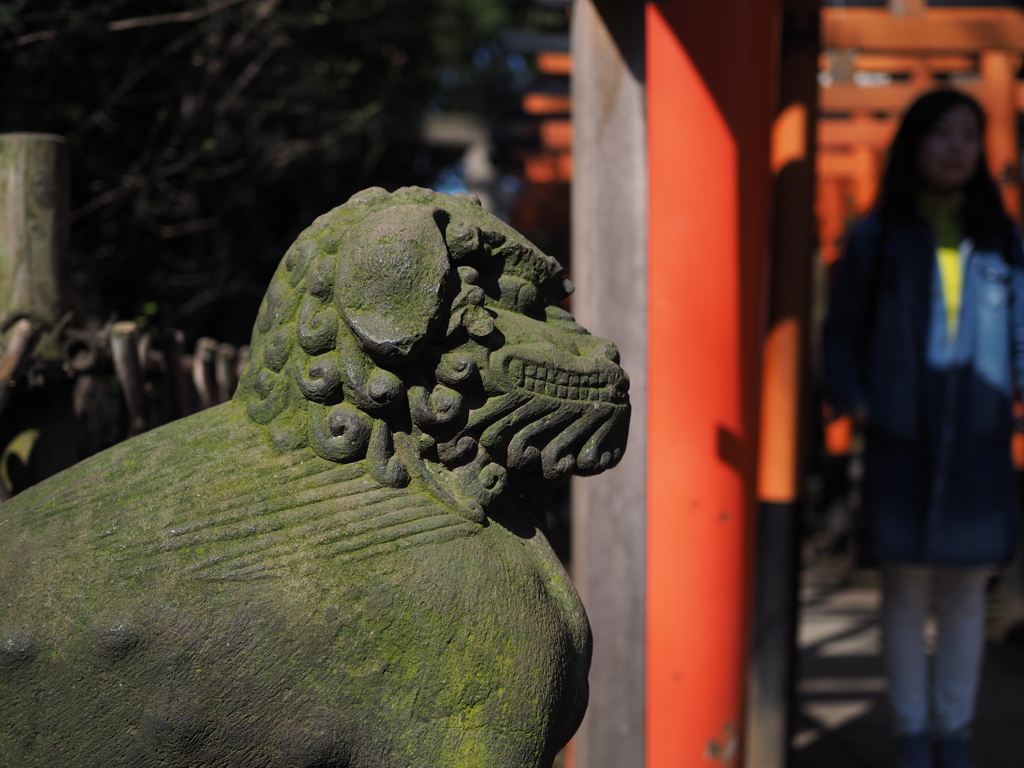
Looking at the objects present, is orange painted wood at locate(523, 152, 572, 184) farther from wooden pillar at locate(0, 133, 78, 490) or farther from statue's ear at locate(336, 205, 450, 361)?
statue's ear at locate(336, 205, 450, 361)

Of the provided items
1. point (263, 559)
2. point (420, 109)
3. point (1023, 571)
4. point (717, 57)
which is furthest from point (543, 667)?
point (420, 109)

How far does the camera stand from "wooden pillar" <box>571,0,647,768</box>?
7.33ft

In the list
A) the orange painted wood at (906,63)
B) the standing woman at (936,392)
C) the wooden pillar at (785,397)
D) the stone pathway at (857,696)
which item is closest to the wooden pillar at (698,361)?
the wooden pillar at (785,397)

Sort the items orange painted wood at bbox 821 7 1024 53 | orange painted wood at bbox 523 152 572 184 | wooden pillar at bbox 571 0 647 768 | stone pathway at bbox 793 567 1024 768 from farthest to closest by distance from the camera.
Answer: orange painted wood at bbox 523 152 572 184 → orange painted wood at bbox 821 7 1024 53 → stone pathway at bbox 793 567 1024 768 → wooden pillar at bbox 571 0 647 768

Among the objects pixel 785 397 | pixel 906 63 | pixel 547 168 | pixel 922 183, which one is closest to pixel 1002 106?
pixel 906 63

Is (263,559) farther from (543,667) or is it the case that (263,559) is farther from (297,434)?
(543,667)

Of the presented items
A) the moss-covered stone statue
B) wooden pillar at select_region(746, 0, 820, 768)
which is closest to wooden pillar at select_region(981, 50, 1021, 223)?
wooden pillar at select_region(746, 0, 820, 768)

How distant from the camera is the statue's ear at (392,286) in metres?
1.18

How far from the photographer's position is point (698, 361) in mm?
2148

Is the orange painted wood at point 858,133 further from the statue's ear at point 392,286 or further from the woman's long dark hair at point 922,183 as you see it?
the statue's ear at point 392,286

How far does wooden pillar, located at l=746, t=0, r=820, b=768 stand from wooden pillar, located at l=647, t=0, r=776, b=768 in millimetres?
609

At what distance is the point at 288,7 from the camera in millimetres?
4500

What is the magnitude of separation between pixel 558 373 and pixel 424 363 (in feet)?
0.64

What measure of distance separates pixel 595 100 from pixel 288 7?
283 centimetres
